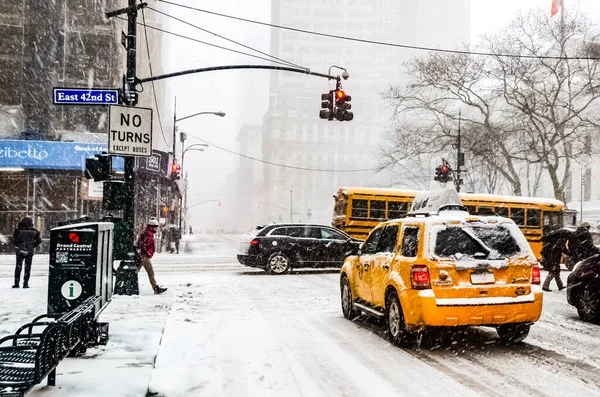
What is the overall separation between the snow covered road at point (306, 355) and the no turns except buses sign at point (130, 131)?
3091 millimetres

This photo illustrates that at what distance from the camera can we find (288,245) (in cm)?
1919

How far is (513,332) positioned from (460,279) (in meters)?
1.40

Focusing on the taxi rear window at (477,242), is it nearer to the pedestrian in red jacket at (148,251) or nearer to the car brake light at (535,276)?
the car brake light at (535,276)

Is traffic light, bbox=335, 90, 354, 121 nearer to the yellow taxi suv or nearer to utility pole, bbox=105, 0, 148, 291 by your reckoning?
utility pole, bbox=105, 0, 148, 291

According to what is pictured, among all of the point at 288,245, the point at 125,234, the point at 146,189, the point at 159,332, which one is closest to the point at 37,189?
the point at 146,189

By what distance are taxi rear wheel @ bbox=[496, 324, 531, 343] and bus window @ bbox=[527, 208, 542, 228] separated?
59.4 ft

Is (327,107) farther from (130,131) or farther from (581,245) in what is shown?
(581,245)

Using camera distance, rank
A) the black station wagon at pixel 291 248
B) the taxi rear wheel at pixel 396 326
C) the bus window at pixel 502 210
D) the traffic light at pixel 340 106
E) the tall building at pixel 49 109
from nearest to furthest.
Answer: the taxi rear wheel at pixel 396 326
the traffic light at pixel 340 106
the black station wagon at pixel 291 248
the bus window at pixel 502 210
the tall building at pixel 49 109

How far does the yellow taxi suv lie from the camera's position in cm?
752

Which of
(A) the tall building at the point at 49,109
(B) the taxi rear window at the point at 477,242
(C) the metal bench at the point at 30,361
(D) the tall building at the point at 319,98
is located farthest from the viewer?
(D) the tall building at the point at 319,98

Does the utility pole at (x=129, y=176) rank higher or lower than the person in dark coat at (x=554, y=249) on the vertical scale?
higher

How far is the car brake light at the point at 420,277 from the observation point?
755cm

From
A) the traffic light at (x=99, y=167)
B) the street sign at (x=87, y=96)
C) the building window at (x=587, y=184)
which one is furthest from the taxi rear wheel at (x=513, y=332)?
the building window at (x=587, y=184)

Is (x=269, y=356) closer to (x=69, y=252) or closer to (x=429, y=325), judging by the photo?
(x=429, y=325)
